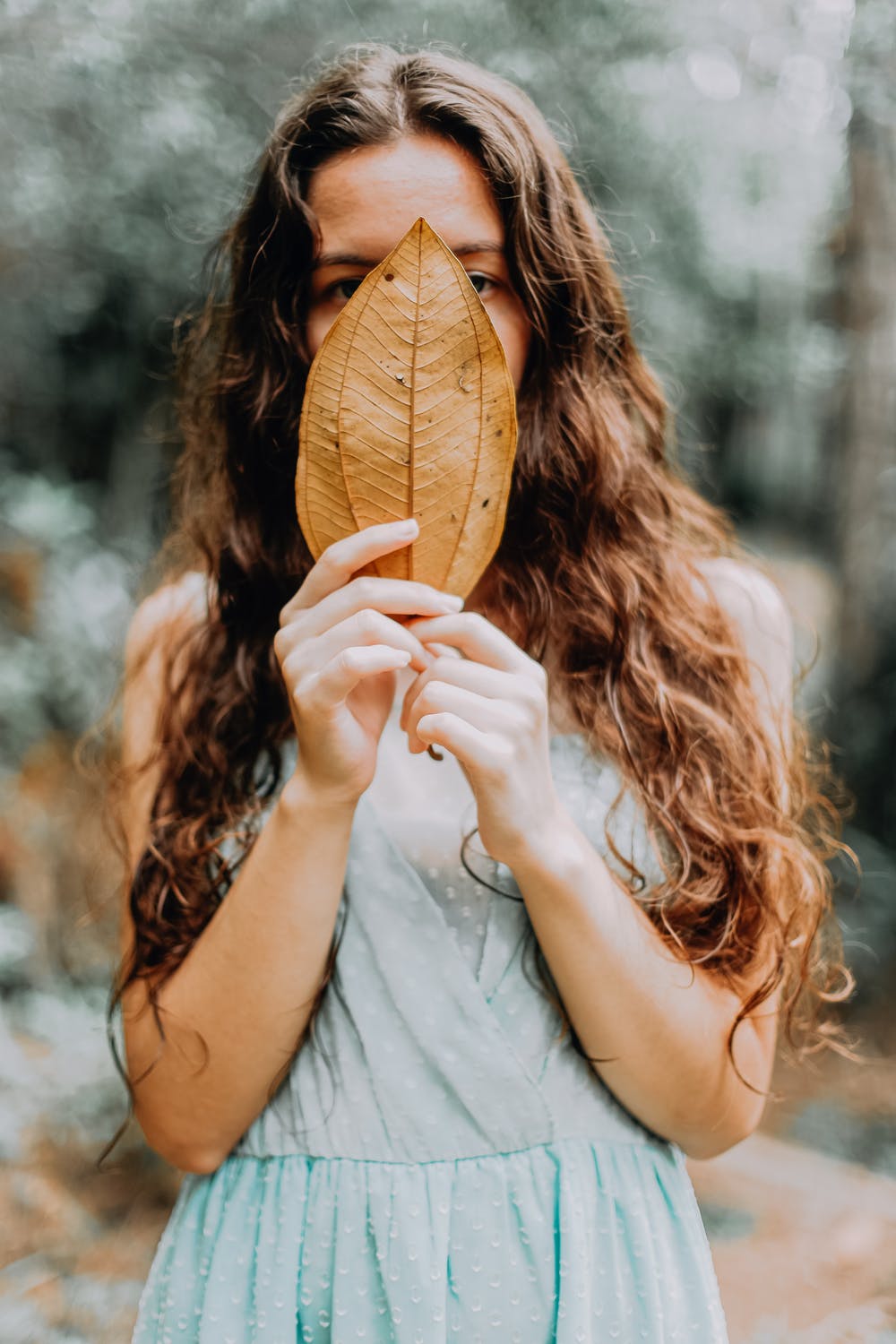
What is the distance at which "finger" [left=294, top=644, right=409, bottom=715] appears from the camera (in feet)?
2.18

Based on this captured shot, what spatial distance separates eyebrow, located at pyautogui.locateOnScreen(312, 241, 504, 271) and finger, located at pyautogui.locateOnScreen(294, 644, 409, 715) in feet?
1.13

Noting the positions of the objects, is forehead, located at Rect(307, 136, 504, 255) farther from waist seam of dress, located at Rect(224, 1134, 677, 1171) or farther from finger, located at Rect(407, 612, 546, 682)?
waist seam of dress, located at Rect(224, 1134, 677, 1171)

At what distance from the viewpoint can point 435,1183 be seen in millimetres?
817

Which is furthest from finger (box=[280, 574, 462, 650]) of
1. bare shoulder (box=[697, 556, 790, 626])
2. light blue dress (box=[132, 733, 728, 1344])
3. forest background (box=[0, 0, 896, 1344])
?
forest background (box=[0, 0, 896, 1344])

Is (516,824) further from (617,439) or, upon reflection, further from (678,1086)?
(617,439)

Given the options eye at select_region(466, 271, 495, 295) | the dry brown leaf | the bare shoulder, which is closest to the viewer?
the dry brown leaf

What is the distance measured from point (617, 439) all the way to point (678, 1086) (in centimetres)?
61

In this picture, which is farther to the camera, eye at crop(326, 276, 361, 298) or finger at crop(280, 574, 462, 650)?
eye at crop(326, 276, 361, 298)

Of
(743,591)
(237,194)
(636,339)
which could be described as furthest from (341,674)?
(636,339)

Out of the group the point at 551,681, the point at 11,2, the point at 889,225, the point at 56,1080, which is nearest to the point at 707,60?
the point at 889,225

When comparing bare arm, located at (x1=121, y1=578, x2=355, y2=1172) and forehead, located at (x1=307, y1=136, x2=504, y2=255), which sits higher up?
forehead, located at (x1=307, y1=136, x2=504, y2=255)

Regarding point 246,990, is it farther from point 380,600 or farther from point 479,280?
point 479,280

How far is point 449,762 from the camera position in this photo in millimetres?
956

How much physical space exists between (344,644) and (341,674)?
2 centimetres
